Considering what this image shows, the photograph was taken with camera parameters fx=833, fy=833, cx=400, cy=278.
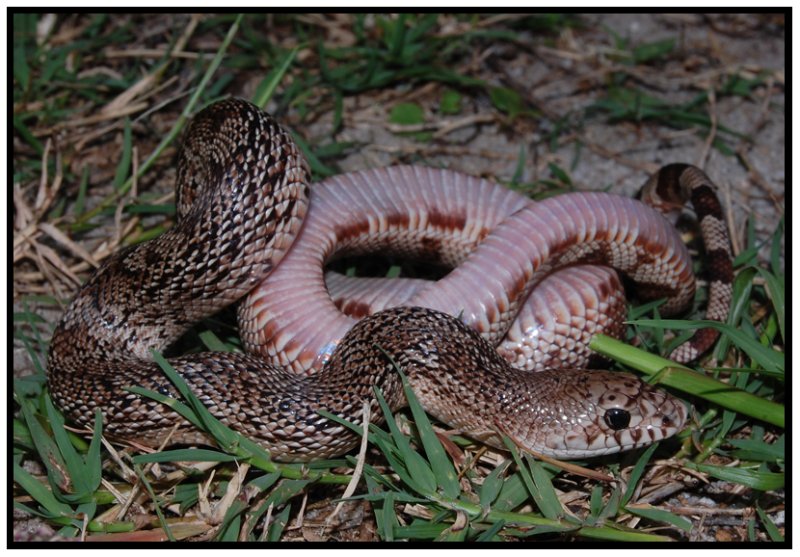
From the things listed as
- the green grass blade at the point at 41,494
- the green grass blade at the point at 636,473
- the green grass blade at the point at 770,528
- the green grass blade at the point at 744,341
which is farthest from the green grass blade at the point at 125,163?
the green grass blade at the point at 770,528

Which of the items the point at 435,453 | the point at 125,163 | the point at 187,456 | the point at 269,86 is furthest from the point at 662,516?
the point at 125,163

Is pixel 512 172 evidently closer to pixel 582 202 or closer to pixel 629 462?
pixel 582 202

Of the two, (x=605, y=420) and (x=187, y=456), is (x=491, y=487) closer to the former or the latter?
(x=605, y=420)

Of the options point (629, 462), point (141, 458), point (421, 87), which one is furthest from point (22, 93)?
point (629, 462)

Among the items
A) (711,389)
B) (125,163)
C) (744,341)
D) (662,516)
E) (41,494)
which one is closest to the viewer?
(662,516)

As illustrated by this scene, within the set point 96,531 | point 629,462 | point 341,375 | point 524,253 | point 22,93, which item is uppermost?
point 22,93

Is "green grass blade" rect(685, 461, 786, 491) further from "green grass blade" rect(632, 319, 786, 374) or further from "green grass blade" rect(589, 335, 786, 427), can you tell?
"green grass blade" rect(632, 319, 786, 374)

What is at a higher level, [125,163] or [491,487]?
[125,163]

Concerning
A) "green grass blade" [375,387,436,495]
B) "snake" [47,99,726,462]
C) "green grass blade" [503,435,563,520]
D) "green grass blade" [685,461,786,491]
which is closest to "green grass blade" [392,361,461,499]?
"green grass blade" [375,387,436,495]
